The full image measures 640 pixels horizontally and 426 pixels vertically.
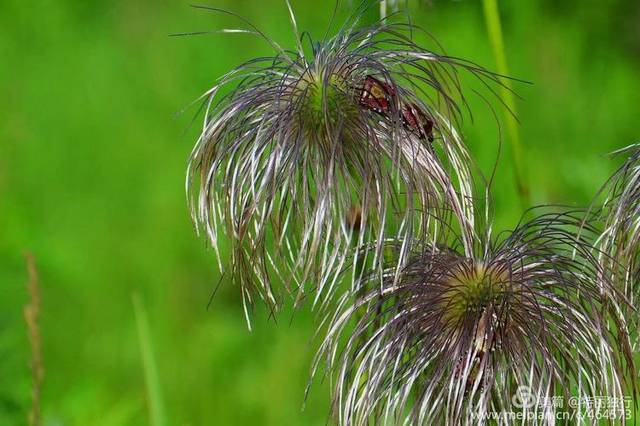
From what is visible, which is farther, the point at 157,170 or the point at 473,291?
the point at 157,170

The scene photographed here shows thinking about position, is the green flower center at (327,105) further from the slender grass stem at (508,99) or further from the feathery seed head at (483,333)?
the slender grass stem at (508,99)

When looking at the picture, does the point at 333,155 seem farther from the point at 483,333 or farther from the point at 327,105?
the point at 483,333

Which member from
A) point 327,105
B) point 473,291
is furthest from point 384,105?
point 473,291

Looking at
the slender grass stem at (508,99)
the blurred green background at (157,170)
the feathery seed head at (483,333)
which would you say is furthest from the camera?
the blurred green background at (157,170)

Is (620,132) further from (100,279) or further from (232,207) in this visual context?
(232,207)

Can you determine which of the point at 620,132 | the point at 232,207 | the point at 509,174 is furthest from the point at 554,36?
the point at 232,207

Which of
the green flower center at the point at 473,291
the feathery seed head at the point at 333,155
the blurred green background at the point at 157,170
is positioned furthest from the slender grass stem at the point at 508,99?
the blurred green background at the point at 157,170

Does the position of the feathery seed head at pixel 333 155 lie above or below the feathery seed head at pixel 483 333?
above

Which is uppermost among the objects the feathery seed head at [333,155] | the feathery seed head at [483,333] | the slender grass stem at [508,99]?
the slender grass stem at [508,99]

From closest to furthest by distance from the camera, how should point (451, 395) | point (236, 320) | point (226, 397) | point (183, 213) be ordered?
point (451, 395) → point (226, 397) → point (236, 320) → point (183, 213)
